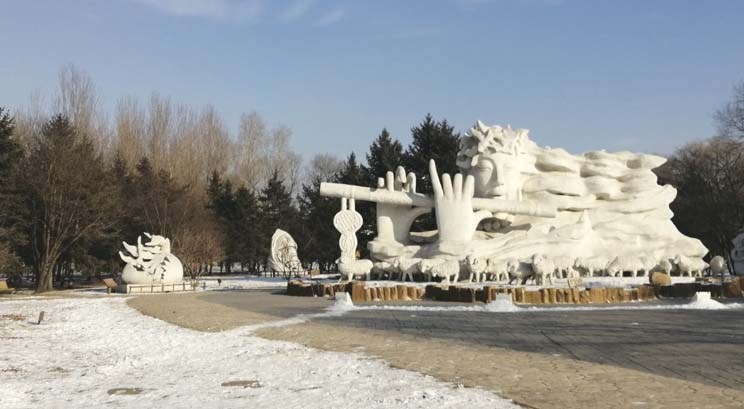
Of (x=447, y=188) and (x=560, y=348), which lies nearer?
(x=560, y=348)

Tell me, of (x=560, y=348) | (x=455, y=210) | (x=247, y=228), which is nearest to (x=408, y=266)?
(x=455, y=210)

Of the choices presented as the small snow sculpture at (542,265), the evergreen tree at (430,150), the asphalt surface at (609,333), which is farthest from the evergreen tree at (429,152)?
the asphalt surface at (609,333)

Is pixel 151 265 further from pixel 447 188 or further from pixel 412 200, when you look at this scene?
pixel 447 188

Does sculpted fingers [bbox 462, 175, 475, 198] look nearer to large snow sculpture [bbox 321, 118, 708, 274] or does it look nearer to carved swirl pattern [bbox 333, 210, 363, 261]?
large snow sculpture [bbox 321, 118, 708, 274]

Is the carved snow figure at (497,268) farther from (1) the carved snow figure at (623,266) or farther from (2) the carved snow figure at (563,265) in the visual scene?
(1) the carved snow figure at (623,266)

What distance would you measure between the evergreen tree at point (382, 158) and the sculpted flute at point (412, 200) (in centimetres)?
1515

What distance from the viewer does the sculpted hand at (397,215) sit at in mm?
31203

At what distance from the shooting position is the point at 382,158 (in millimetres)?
46312

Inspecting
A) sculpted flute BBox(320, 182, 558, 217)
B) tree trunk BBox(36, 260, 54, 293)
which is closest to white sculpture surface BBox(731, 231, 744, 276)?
sculpted flute BBox(320, 182, 558, 217)

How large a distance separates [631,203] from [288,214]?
30733 millimetres

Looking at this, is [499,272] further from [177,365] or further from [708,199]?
[708,199]

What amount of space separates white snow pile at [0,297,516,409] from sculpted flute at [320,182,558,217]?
17.6 m

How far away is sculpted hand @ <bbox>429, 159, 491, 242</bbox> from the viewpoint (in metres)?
29.3

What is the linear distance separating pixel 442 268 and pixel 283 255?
65.4 feet
